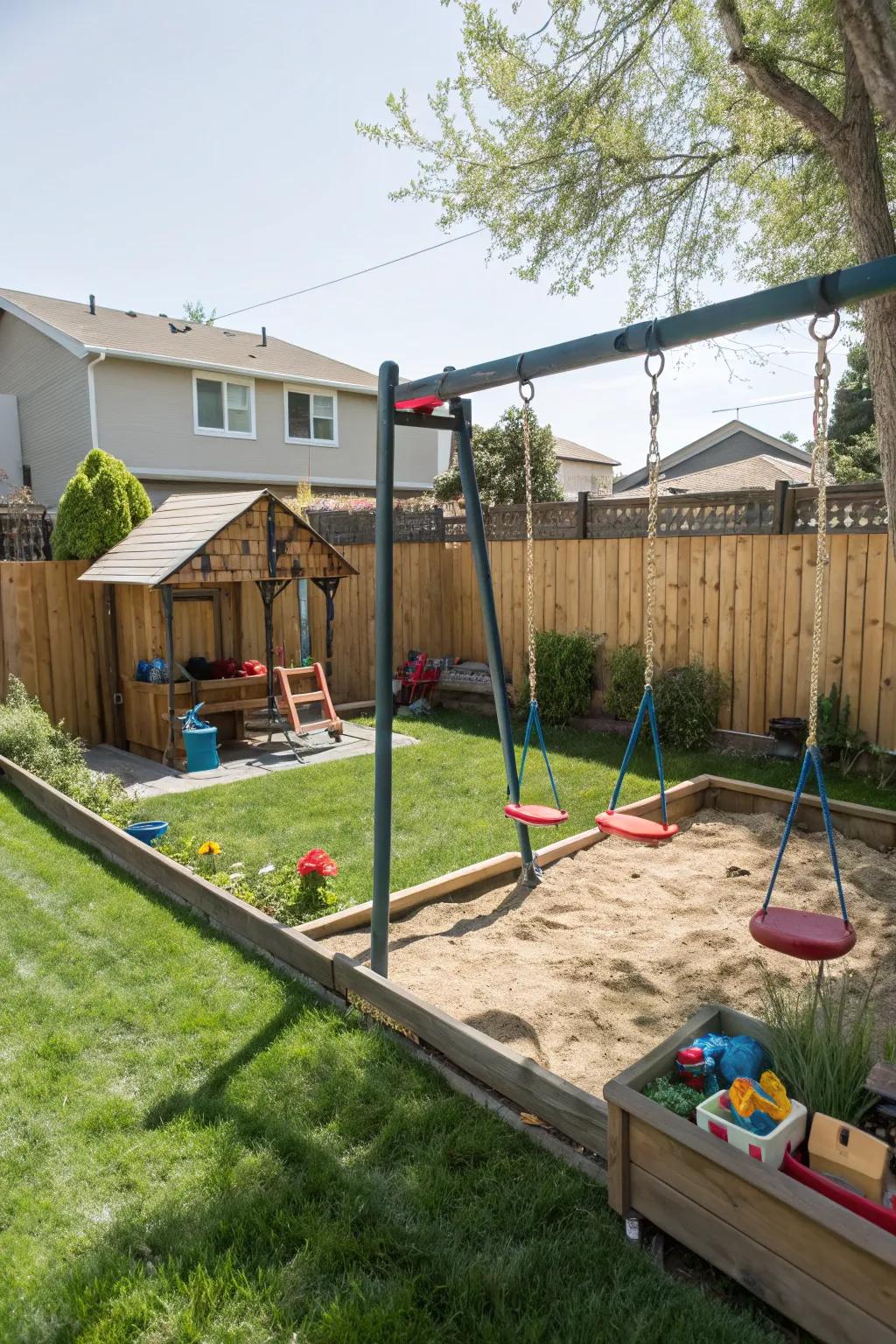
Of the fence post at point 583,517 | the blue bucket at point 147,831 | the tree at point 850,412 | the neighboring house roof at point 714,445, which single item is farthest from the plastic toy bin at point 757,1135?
the tree at point 850,412

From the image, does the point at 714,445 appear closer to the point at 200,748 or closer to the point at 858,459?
the point at 858,459

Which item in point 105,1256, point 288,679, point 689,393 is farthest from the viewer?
point 689,393

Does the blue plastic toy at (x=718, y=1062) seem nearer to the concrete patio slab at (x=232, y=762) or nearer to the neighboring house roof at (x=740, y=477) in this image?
the concrete patio slab at (x=232, y=762)

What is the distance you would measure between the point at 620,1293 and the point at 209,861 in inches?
143

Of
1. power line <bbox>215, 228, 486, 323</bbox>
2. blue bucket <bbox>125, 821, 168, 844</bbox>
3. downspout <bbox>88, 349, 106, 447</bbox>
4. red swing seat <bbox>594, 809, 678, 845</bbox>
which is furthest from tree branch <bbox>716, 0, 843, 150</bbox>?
downspout <bbox>88, 349, 106, 447</bbox>

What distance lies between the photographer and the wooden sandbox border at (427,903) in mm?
2746

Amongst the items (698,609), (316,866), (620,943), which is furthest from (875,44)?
(316,866)

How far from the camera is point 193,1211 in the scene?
7.95 ft

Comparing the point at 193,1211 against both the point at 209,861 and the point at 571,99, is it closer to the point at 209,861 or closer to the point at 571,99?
the point at 209,861

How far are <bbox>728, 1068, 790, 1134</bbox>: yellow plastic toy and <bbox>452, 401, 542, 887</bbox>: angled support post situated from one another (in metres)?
2.27

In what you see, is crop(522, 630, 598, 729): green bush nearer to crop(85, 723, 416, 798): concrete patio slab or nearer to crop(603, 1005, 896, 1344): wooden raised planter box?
crop(85, 723, 416, 798): concrete patio slab

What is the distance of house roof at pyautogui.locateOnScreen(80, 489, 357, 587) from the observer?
7648 millimetres

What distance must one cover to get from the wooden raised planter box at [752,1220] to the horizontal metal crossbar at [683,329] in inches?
93.3

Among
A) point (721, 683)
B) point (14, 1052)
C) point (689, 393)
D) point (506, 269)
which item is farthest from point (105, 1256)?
point (689, 393)
